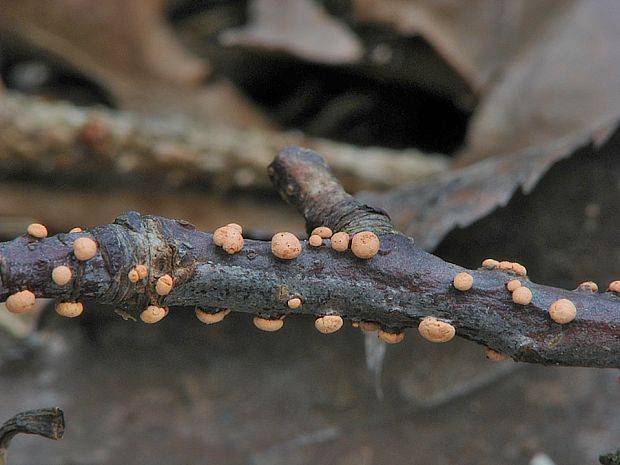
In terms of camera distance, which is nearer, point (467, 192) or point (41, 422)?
point (41, 422)

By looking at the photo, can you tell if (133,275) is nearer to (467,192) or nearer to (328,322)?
(328,322)

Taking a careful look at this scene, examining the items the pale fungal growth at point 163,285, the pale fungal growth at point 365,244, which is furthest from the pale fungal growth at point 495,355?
the pale fungal growth at point 163,285

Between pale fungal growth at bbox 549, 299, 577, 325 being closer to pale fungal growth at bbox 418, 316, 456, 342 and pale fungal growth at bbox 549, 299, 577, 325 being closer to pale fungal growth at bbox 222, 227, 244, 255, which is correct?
pale fungal growth at bbox 418, 316, 456, 342

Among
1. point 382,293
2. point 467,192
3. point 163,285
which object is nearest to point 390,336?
point 382,293

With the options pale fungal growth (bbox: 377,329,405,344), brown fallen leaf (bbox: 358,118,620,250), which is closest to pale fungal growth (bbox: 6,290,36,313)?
pale fungal growth (bbox: 377,329,405,344)

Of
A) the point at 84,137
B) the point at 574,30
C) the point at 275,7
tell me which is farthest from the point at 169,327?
the point at 574,30

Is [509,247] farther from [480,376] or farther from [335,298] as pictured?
[335,298]
